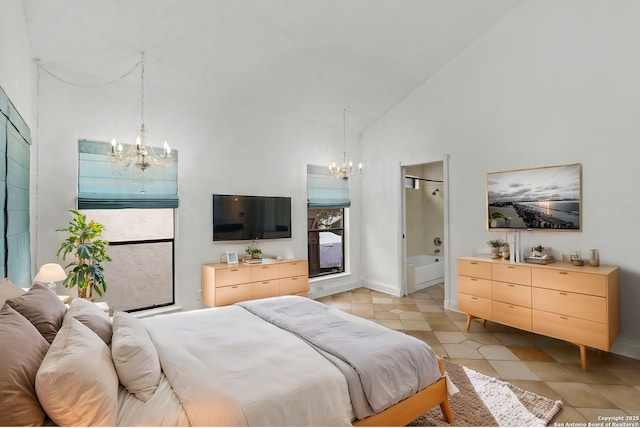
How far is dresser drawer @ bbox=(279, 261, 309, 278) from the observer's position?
484 centimetres

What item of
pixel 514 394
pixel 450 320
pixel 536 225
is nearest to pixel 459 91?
pixel 536 225

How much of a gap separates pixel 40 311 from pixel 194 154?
2.97 meters

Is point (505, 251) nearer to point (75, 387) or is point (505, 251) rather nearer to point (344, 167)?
point (344, 167)

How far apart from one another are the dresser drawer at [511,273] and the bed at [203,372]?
188 cm

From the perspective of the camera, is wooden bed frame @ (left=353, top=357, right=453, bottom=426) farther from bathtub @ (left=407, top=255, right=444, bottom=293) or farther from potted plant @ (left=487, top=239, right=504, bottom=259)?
bathtub @ (left=407, top=255, right=444, bottom=293)

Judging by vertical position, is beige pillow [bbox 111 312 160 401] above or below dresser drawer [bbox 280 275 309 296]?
above

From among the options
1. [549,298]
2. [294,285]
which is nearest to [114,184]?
[294,285]

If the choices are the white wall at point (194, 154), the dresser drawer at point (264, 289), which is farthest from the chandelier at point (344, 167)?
the dresser drawer at point (264, 289)

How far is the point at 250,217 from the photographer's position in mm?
4934

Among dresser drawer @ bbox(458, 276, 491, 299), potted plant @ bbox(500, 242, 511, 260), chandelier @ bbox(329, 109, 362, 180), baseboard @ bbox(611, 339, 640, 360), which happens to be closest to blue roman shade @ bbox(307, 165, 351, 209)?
chandelier @ bbox(329, 109, 362, 180)

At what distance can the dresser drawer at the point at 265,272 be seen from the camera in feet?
14.9

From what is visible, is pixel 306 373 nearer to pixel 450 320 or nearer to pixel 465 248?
pixel 450 320

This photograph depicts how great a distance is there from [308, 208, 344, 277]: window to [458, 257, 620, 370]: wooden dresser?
2448 millimetres

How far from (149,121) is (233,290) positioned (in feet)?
7.59
